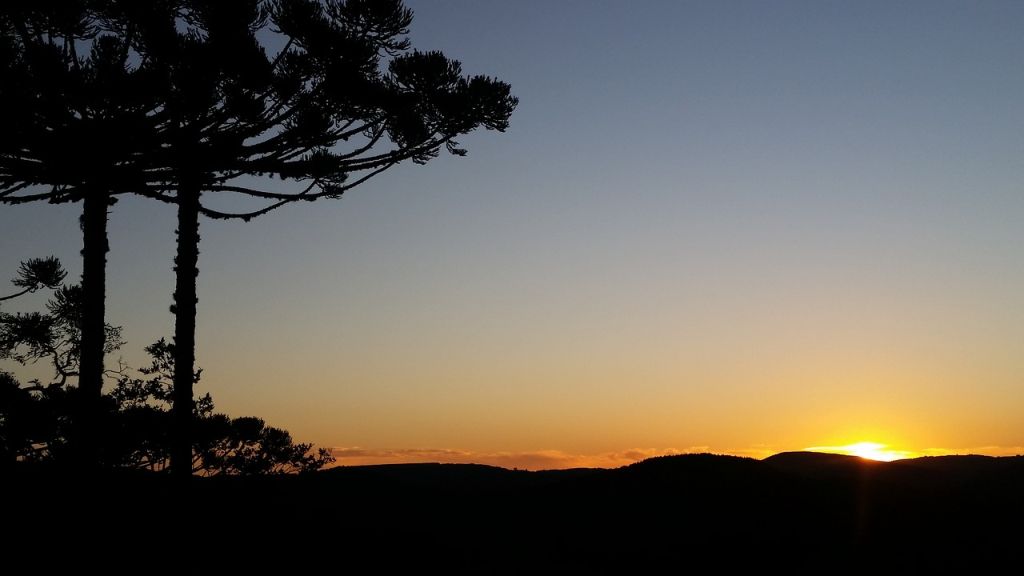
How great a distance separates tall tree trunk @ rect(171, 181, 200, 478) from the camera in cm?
1484

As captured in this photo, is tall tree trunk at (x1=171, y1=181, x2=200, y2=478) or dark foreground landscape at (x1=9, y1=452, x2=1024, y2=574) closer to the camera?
dark foreground landscape at (x1=9, y1=452, x2=1024, y2=574)

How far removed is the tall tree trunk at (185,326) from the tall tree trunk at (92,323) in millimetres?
1570

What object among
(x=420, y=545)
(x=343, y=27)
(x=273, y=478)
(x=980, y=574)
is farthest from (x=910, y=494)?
(x=343, y=27)

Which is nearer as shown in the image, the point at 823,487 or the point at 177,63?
the point at 177,63

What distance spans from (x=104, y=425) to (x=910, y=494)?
570 inches

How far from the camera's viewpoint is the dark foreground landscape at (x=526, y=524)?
1280 centimetres

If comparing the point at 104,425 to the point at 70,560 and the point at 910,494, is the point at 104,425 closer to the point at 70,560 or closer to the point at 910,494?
the point at 70,560

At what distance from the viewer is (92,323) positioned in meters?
15.8

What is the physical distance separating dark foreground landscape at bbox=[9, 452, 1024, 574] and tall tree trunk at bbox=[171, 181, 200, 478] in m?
0.67

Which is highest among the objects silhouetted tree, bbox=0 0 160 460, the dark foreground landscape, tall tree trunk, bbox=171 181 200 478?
silhouetted tree, bbox=0 0 160 460

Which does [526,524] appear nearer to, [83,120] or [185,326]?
[185,326]

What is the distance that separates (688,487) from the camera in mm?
16734

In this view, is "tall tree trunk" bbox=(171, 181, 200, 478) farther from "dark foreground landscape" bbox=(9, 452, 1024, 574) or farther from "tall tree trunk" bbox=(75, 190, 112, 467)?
"tall tree trunk" bbox=(75, 190, 112, 467)

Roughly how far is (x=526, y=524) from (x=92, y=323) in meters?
8.18
